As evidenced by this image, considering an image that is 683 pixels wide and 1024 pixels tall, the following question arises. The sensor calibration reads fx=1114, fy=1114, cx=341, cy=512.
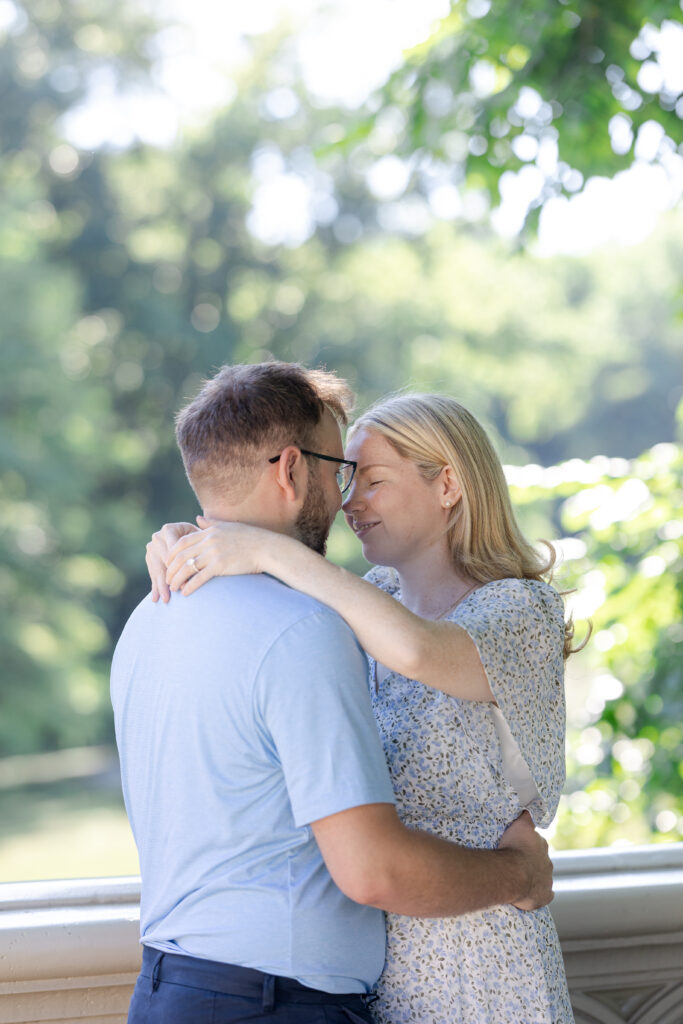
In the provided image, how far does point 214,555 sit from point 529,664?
56cm

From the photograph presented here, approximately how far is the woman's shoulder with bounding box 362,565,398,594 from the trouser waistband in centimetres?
90

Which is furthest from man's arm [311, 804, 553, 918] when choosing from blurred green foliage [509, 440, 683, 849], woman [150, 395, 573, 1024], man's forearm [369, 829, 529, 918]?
blurred green foliage [509, 440, 683, 849]

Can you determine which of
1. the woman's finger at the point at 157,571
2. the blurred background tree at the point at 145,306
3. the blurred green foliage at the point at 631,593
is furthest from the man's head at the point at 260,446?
the blurred background tree at the point at 145,306

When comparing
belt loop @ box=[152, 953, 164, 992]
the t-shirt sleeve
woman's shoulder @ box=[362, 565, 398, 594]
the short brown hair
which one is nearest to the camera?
the t-shirt sleeve

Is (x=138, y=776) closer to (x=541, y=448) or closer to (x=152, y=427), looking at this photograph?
(x=152, y=427)

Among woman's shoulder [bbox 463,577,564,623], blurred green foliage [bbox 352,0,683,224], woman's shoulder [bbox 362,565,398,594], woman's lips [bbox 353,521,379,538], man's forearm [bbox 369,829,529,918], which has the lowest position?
man's forearm [bbox 369,829,529,918]

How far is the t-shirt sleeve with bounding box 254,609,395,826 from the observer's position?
1.35 meters

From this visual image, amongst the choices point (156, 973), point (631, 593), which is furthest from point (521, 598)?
point (631, 593)

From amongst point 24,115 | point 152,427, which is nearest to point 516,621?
point 152,427

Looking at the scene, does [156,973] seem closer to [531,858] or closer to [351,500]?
[531,858]

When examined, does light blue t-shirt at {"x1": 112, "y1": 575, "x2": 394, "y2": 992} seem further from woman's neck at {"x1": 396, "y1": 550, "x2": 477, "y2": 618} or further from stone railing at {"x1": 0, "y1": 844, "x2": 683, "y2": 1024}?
woman's neck at {"x1": 396, "y1": 550, "x2": 477, "y2": 618}

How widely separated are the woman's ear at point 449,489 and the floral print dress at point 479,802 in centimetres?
27

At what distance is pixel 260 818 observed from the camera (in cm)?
144

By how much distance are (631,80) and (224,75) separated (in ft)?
62.0
